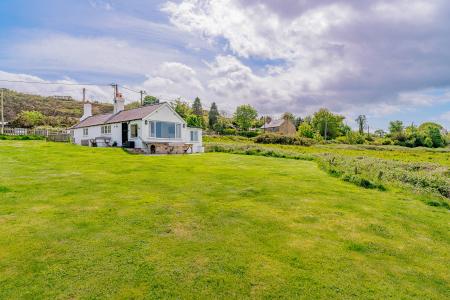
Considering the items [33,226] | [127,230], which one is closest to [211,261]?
[127,230]

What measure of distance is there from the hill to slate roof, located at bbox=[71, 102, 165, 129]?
37.4m

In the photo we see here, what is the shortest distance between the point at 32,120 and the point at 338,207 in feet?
205

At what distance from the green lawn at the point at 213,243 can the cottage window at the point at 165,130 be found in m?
16.8

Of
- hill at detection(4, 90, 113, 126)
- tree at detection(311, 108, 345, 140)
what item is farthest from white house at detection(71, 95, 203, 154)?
tree at detection(311, 108, 345, 140)

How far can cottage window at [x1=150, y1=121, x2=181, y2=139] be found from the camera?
88.4 ft

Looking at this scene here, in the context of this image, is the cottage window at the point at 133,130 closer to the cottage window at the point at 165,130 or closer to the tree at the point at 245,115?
the cottage window at the point at 165,130

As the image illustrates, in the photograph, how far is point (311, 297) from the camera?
400cm

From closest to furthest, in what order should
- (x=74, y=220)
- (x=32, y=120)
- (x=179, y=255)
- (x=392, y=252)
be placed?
1. (x=179, y=255)
2. (x=392, y=252)
3. (x=74, y=220)
4. (x=32, y=120)

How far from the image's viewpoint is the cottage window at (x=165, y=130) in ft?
88.4

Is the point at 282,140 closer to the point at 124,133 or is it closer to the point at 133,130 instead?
the point at 124,133

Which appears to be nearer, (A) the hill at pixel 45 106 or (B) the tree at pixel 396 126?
(A) the hill at pixel 45 106

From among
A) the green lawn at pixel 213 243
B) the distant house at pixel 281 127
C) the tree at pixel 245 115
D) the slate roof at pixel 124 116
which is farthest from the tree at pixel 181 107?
the green lawn at pixel 213 243

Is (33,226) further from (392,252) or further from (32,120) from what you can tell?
(32,120)

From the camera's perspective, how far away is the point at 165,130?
28000 mm
